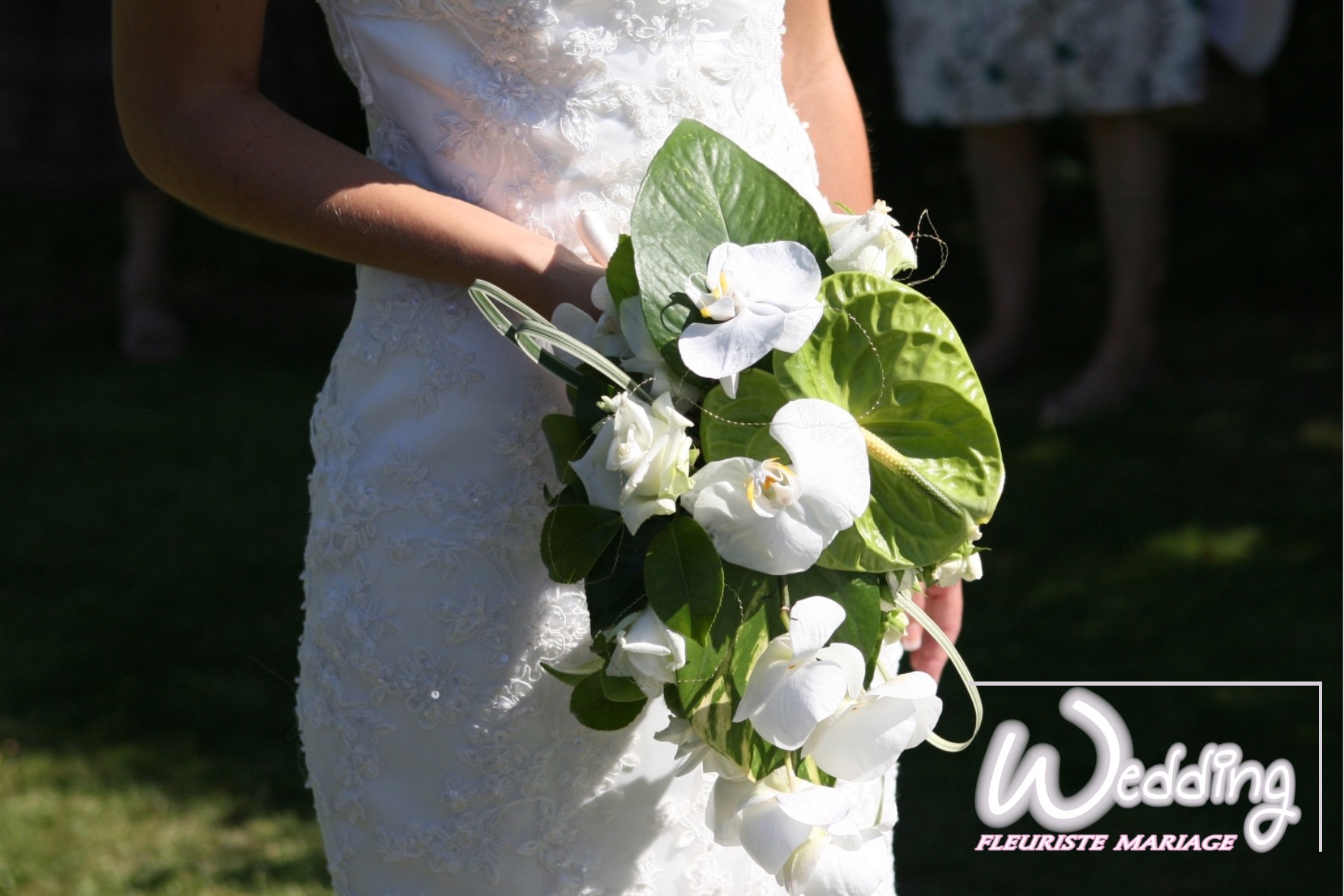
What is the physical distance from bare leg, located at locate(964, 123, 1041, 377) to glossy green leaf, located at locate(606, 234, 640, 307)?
412cm

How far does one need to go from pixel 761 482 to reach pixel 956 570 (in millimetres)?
265

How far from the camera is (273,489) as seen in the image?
15.8 ft

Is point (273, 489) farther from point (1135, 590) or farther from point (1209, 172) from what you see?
point (1209, 172)

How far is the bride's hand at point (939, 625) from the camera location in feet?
5.25

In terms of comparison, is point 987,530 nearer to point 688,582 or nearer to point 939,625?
point 939,625

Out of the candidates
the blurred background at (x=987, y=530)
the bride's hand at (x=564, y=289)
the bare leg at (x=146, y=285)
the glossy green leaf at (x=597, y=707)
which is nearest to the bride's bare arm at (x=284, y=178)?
the bride's hand at (x=564, y=289)

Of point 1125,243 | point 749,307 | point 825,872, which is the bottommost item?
point 1125,243

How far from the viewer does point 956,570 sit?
4.15ft

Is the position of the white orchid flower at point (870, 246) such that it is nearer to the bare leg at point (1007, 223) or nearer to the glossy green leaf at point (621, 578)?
the glossy green leaf at point (621, 578)

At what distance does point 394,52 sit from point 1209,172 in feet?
17.9

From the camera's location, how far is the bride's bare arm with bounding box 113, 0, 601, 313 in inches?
50.3

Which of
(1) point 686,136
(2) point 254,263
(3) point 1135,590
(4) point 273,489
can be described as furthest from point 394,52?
(2) point 254,263

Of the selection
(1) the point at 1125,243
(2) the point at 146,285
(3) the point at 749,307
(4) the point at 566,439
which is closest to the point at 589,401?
(4) the point at 566,439
